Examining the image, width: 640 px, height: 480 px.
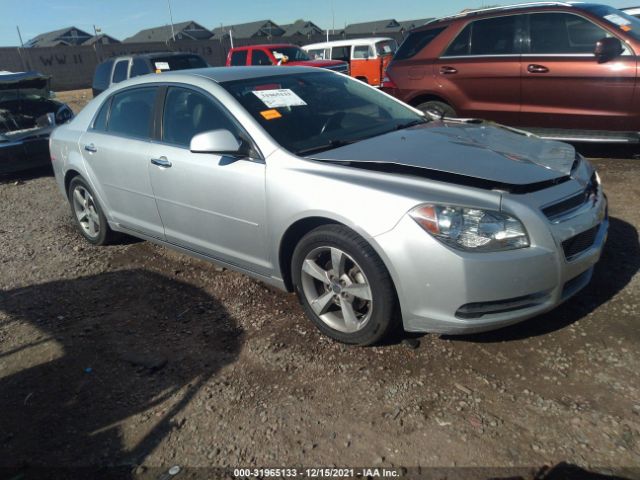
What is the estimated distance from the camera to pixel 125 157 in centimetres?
409

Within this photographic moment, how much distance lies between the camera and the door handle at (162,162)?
146 inches

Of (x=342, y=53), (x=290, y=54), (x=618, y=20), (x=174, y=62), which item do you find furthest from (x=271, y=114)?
(x=342, y=53)

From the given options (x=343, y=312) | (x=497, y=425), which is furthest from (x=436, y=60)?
(x=497, y=425)

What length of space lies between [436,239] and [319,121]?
4.59 feet

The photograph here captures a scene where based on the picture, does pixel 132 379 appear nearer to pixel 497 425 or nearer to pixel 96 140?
pixel 497 425

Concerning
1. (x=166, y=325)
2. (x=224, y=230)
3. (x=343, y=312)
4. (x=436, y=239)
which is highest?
(x=436, y=239)

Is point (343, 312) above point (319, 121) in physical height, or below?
below

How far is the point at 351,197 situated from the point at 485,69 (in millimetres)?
4487

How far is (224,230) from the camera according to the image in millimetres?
3469

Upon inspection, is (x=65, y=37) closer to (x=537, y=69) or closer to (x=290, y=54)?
(x=290, y=54)

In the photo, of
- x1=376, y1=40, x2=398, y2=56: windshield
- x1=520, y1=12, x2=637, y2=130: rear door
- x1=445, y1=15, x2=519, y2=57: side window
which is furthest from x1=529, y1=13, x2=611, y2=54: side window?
x1=376, y1=40, x2=398, y2=56: windshield

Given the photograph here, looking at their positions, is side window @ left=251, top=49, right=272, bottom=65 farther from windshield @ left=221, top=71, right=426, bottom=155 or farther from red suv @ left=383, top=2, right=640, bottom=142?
windshield @ left=221, top=71, right=426, bottom=155

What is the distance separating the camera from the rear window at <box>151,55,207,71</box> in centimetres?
1109

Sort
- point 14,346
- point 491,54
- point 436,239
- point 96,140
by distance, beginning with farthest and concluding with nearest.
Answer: point 491,54
point 96,140
point 14,346
point 436,239
